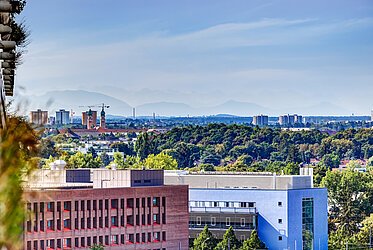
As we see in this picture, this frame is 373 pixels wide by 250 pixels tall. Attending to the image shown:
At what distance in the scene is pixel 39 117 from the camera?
5.23 meters

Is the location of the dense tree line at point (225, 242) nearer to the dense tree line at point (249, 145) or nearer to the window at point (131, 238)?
the window at point (131, 238)

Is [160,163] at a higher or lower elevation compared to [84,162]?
lower

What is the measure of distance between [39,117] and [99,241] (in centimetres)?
3781

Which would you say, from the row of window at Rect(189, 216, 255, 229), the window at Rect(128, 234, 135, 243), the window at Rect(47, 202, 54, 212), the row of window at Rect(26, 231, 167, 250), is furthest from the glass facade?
the window at Rect(47, 202, 54, 212)

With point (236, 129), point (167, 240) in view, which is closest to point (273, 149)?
point (236, 129)

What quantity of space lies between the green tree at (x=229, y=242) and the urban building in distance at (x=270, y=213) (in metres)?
2.06

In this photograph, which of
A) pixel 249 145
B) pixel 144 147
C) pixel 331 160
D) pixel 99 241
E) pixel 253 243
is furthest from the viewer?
pixel 249 145

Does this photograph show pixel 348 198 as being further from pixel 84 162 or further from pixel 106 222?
pixel 106 222

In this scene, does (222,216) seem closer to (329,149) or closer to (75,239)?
(75,239)

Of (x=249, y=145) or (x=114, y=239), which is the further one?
(x=249, y=145)

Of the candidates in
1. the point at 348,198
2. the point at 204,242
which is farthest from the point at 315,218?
the point at 348,198

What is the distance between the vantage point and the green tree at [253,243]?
52469mm

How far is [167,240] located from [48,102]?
4097cm

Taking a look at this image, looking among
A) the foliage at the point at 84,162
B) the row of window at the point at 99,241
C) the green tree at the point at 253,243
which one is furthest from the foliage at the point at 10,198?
the foliage at the point at 84,162
